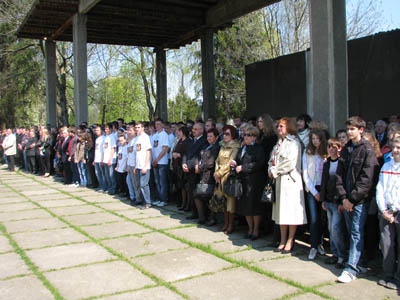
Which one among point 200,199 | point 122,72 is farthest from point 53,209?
point 122,72

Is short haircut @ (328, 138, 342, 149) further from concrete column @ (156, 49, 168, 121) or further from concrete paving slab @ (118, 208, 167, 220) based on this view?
concrete column @ (156, 49, 168, 121)

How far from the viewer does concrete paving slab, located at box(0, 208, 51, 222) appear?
24.6 ft

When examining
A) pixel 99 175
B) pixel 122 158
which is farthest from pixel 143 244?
pixel 99 175

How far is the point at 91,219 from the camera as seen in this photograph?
729 centimetres

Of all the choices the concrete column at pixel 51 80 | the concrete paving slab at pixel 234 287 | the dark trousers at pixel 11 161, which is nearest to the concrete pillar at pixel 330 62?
the concrete paving slab at pixel 234 287

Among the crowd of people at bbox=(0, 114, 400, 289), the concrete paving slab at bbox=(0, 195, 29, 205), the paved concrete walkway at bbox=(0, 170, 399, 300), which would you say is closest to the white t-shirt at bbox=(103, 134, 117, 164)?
the crowd of people at bbox=(0, 114, 400, 289)

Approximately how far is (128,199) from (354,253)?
20.1 feet

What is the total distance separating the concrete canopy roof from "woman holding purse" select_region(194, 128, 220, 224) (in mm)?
6541

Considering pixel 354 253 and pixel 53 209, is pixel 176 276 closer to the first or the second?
pixel 354 253

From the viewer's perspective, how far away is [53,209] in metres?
8.27

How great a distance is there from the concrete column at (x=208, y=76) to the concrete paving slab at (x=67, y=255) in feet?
30.1

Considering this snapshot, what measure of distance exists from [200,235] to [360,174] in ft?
9.13

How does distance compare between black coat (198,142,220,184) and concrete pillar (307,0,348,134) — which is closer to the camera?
concrete pillar (307,0,348,134)

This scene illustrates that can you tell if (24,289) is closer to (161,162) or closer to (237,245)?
(237,245)
